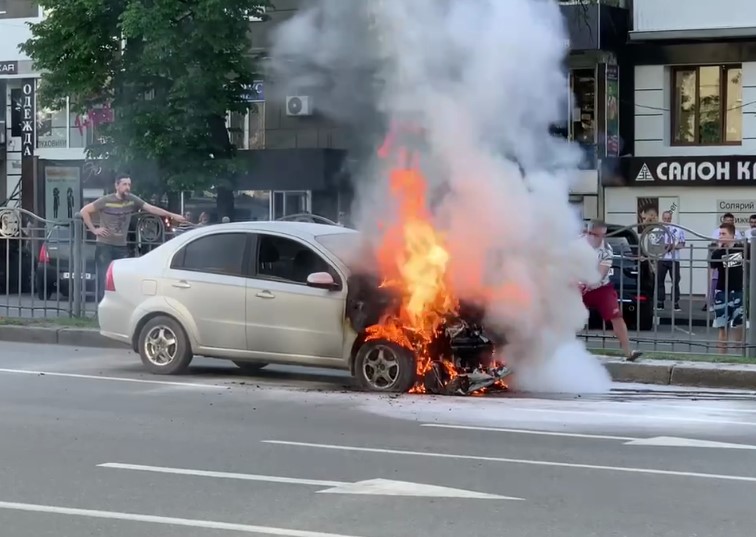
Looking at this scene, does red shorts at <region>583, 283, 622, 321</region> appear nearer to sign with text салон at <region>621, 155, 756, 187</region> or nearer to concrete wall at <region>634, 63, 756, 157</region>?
sign with text салон at <region>621, 155, 756, 187</region>

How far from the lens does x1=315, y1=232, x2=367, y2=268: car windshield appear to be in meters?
11.8

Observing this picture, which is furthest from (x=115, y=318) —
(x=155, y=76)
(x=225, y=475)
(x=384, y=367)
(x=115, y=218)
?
(x=155, y=76)

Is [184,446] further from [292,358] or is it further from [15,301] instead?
[15,301]

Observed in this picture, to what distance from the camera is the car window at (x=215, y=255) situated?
492 inches

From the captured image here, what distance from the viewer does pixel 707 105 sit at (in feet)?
84.0

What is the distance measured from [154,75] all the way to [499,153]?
11877 mm

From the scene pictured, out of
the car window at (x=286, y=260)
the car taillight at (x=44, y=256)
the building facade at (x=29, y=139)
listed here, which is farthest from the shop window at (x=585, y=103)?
the car window at (x=286, y=260)

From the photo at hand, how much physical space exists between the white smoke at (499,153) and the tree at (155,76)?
945 cm

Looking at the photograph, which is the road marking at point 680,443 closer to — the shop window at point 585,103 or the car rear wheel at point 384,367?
the car rear wheel at point 384,367

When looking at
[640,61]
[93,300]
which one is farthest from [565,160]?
[640,61]

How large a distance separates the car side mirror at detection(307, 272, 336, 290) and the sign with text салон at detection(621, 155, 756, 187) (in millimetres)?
14829

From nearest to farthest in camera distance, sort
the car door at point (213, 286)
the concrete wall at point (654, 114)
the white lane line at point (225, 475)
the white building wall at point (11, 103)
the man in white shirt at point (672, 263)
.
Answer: the white lane line at point (225, 475)
the car door at point (213, 286)
the man in white shirt at point (672, 263)
the concrete wall at point (654, 114)
the white building wall at point (11, 103)

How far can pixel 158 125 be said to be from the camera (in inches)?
882

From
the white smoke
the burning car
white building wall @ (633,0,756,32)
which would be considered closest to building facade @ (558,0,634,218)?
white building wall @ (633,0,756,32)
